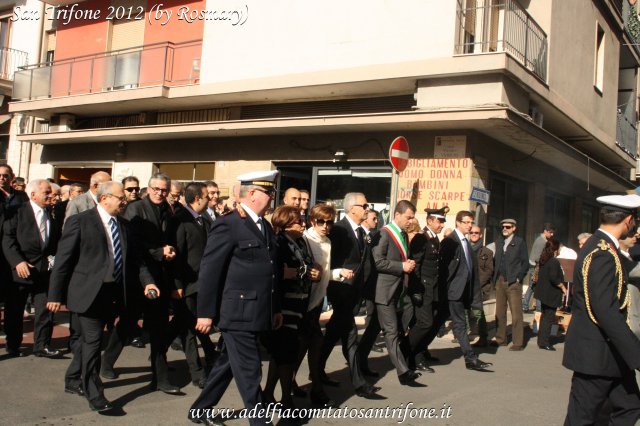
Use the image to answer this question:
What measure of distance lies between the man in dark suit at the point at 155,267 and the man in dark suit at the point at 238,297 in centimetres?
131

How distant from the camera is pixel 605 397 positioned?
4387mm

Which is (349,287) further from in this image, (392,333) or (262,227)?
(262,227)

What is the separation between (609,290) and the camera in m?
4.29

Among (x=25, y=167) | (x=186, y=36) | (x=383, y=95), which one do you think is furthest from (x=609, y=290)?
(x=25, y=167)

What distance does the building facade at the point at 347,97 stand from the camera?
1333 centimetres

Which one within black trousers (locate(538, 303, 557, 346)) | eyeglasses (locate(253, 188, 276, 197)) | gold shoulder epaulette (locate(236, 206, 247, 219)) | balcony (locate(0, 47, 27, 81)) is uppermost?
balcony (locate(0, 47, 27, 81))

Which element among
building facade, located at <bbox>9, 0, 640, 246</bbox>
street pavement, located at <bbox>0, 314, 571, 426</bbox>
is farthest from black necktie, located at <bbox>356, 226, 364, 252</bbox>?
building facade, located at <bbox>9, 0, 640, 246</bbox>

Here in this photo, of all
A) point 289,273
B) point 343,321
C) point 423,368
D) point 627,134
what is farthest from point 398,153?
point 627,134

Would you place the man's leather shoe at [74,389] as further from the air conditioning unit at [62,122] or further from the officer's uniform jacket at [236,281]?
the air conditioning unit at [62,122]

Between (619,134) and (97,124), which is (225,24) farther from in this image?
(619,134)

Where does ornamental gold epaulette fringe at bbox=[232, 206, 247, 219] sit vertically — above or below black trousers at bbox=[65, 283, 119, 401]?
above

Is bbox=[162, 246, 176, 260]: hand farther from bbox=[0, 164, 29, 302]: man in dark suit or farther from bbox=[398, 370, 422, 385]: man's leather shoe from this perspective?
bbox=[398, 370, 422, 385]: man's leather shoe

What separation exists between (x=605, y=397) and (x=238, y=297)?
2.56m

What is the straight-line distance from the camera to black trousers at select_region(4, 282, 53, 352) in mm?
7254
